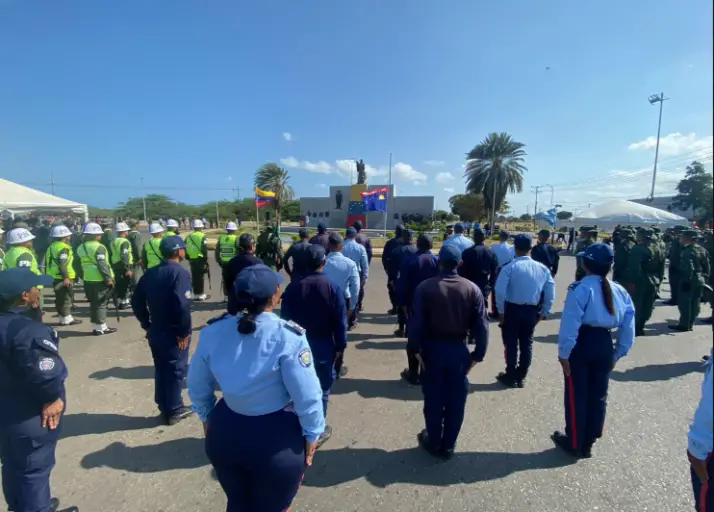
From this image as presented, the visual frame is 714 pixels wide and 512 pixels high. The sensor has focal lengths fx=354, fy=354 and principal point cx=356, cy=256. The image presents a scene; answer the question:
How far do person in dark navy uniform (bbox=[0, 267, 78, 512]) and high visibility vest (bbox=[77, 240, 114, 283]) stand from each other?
15.3ft

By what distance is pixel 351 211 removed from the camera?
139ft

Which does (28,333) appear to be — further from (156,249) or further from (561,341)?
(156,249)

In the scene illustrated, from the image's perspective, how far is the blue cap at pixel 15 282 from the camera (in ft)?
7.04

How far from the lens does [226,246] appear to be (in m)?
8.00

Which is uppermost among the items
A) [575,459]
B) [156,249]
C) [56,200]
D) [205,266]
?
[56,200]

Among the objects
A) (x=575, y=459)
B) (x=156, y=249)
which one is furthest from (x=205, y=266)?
(x=575, y=459)

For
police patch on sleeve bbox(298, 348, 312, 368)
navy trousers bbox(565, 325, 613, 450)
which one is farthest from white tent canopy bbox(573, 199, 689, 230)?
police patch on sleeve bbox(298, 348, 312, 368)

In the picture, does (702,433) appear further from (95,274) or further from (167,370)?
(95,274)

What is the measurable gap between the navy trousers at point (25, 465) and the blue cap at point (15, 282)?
808 millimetres

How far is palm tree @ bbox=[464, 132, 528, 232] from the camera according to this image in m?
40.0

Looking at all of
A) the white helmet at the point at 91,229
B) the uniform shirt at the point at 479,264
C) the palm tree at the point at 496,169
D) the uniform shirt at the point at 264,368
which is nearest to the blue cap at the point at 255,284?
the uniform shirt at the point at 264,368

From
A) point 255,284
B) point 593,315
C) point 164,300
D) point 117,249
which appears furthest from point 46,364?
point 117,249

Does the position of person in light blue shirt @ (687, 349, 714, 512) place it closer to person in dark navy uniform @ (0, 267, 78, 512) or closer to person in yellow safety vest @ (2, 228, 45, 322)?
person in dark navy uniform @ (0, 267, 78, 512)

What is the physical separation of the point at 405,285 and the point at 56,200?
1525cm
